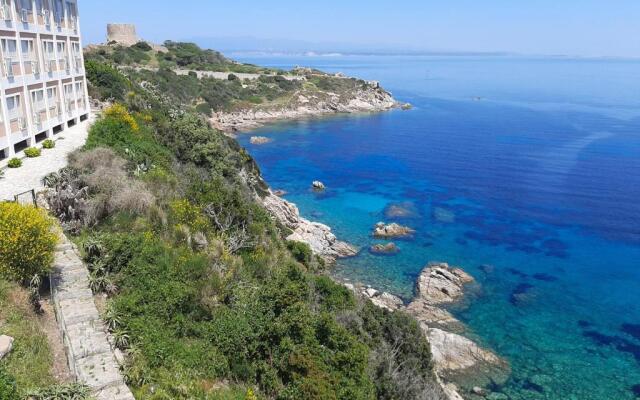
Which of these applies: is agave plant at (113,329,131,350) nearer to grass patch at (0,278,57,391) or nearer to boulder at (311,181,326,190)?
grass patch at (0,278,57,391)

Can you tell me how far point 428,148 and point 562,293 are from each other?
45012 millimetres

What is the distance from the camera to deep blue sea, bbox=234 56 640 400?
80.3ft

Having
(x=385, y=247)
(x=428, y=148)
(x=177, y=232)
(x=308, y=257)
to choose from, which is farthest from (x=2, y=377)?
(x=428, y=148)

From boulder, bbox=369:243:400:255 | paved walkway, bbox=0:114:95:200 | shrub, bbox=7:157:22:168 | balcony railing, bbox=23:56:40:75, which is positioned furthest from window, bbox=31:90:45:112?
boulder, bbox=369:243:400:255

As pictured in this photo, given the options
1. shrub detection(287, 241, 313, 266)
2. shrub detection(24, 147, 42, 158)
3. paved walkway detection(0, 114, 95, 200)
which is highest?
shrub detection(24, 147, 42, 158)

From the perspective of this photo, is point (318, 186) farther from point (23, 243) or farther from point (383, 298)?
point (23, 243)

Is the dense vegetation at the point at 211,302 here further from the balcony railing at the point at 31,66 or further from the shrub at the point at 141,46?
the shrub at the point at 141,46

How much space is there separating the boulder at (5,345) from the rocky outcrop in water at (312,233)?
23.0m

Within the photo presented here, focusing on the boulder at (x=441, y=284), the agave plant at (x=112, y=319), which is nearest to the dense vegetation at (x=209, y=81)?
the boulder at (x=441, y=284)

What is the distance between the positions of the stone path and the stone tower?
365ft

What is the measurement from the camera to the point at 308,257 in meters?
26.0

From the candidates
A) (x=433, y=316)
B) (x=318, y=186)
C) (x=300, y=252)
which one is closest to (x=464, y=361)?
(x=433, y=316)

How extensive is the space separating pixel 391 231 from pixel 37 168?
25.8 meters

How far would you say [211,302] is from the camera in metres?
14.3
